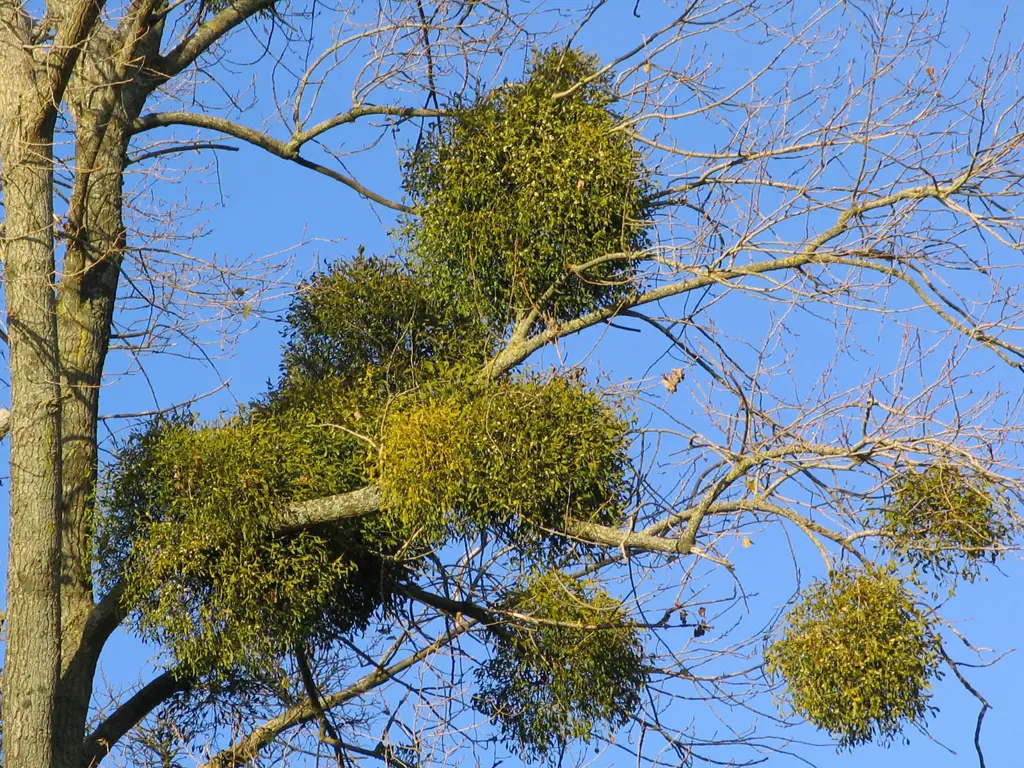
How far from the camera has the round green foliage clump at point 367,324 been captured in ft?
24.8

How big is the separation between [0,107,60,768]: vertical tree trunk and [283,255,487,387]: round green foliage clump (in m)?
1.24

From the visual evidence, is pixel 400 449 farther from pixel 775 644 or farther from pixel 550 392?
pixel 775 644

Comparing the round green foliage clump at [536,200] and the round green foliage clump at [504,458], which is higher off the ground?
the round green foliage clump at [536,200]

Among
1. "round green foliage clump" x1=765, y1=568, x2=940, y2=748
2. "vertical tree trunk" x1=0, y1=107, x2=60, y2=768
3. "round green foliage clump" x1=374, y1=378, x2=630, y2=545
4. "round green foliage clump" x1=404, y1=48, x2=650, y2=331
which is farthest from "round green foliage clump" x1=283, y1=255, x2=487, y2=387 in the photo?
"round green foliage clump" x1=765, y1=568, x2=940, y2=748

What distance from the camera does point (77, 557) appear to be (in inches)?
282

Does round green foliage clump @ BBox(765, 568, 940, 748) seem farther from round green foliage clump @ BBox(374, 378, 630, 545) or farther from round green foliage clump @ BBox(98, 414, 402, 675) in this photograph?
round green foliage clump @ BBox(98, 414, 402, 675)

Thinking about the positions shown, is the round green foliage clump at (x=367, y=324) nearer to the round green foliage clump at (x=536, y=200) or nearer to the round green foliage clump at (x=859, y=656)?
the round green foliage clump at (x=536, y=200)

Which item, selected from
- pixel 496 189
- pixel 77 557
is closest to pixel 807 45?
pixel 496 189

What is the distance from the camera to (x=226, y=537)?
22.1 ft

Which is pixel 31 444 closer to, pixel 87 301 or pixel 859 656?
pixel 87 301

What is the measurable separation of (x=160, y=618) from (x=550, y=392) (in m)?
2.01

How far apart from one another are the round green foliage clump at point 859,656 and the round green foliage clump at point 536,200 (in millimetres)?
1883

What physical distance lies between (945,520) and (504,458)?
1803 millimetres

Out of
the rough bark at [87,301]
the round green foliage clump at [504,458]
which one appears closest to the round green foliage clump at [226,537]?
the rough bark at [87,301]
